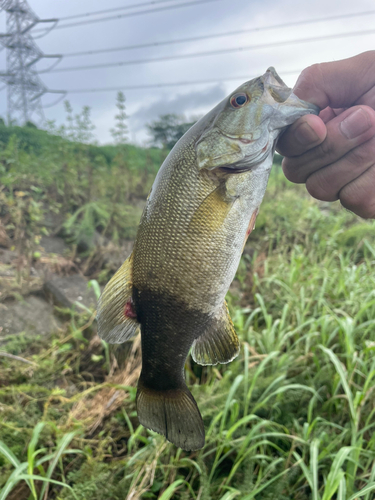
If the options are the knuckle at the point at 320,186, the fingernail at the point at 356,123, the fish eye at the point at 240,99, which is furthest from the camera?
the knuckle at the point at 320,186

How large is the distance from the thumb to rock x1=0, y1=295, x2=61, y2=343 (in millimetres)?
2749

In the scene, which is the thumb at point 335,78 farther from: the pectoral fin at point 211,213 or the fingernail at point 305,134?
the pectoral fin at point 211,213

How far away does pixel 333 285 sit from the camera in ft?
12.3

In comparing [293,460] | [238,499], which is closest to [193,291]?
[238,499]

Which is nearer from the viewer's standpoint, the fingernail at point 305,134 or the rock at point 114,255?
the fingernail at point 305,134

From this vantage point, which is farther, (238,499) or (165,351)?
(238,499)

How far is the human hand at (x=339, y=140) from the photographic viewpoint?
1342 millimetres

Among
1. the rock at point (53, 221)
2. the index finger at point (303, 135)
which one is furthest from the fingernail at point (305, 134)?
the rock at point (53, 221)

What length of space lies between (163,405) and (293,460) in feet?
4.35

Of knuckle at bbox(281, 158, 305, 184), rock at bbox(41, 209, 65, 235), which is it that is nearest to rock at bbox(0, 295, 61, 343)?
rock at bbox(41, 209, 65, 235)

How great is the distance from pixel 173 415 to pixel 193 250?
545 millimetres

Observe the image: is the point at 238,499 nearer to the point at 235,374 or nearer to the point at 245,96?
the point at 235,374

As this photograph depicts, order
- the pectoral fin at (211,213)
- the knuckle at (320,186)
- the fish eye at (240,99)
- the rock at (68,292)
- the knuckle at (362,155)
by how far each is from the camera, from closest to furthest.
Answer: the pectoral fin at (211,213) < the fish eye at (240,99) < the knuckle at (362,155) < the knuckle at (320,186) < the rock at (68,292)

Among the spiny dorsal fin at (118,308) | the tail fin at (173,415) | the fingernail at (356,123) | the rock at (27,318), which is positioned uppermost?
the fingernail at (356,123)
